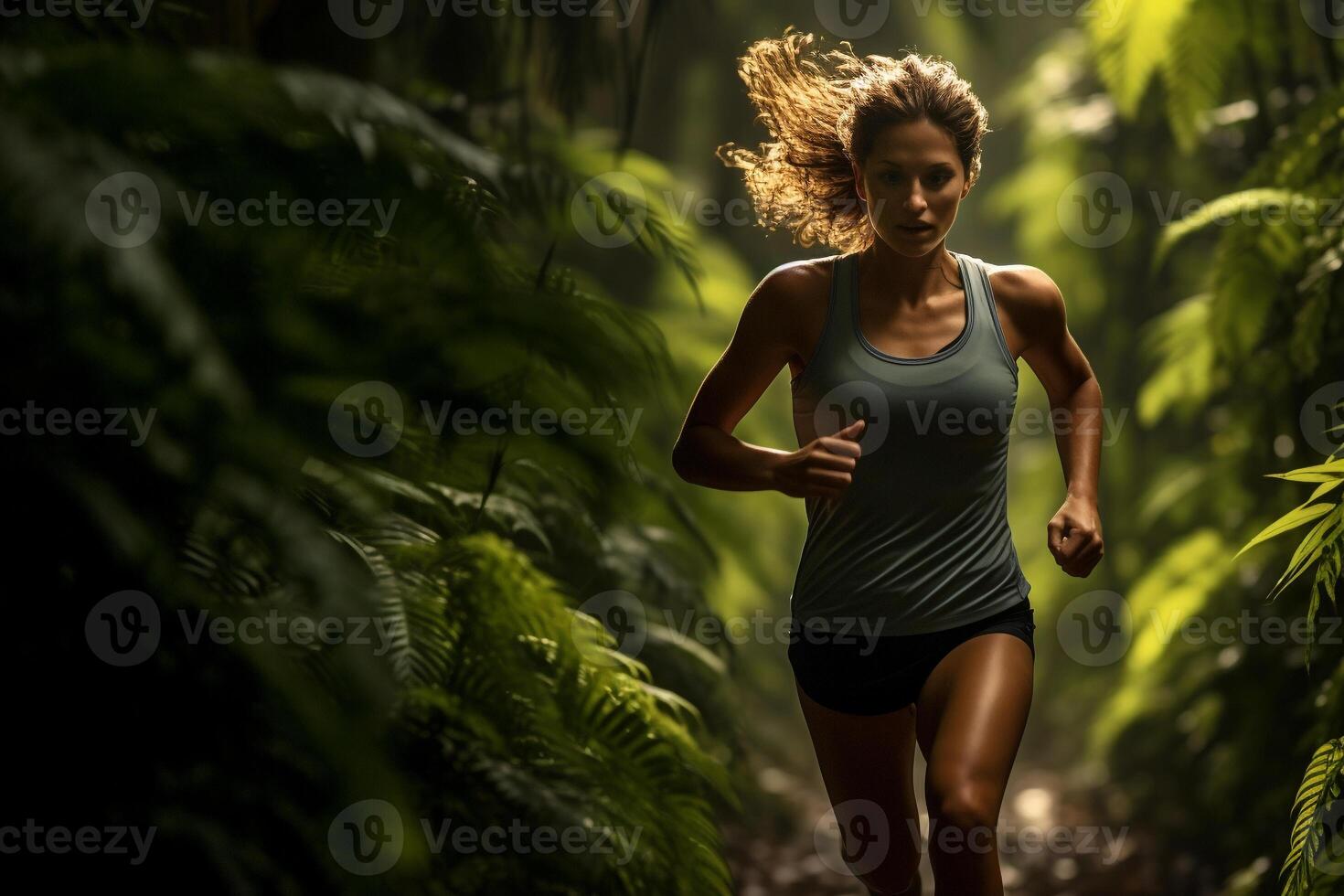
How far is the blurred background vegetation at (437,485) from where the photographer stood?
123 centimetres

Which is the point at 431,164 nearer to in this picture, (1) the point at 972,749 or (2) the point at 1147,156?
(1) the point at 972,749

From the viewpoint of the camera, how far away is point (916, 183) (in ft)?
7.00

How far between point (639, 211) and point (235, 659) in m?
0.99

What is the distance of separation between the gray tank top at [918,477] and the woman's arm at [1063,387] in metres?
0.09

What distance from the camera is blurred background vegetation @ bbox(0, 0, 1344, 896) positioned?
123 cm
